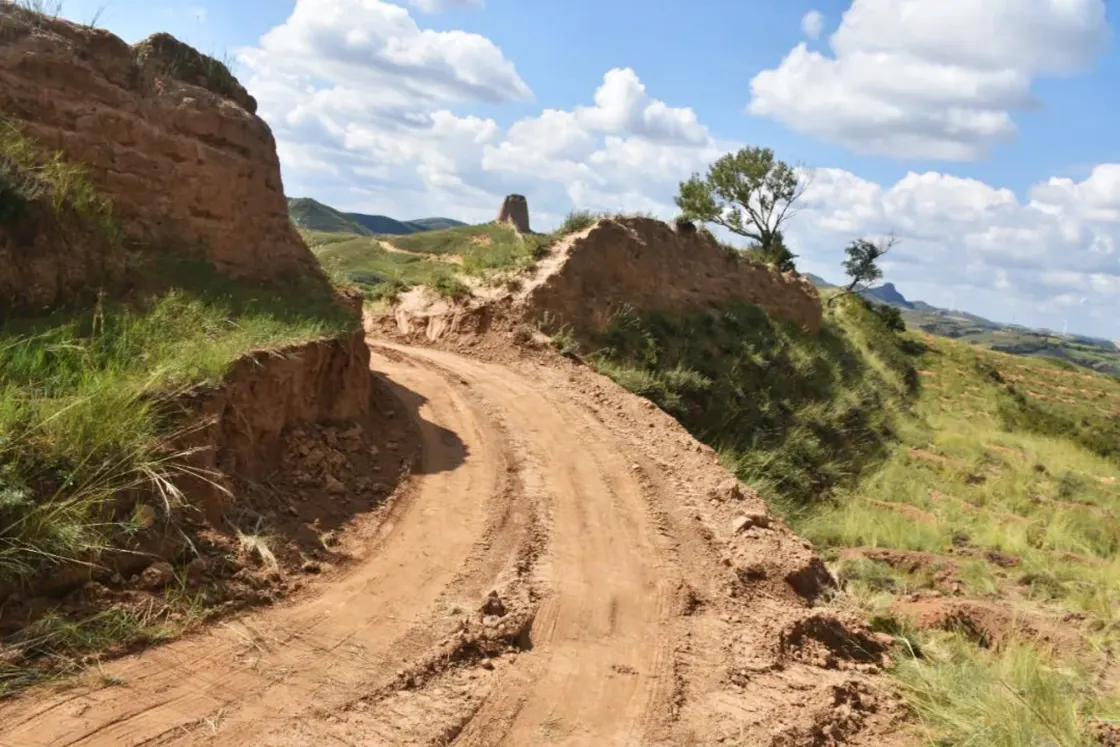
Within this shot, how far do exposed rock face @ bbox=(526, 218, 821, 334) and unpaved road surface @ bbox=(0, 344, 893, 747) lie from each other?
5178 millimetres

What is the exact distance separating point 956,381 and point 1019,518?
53.4ft

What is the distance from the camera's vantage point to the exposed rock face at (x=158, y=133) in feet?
23.8

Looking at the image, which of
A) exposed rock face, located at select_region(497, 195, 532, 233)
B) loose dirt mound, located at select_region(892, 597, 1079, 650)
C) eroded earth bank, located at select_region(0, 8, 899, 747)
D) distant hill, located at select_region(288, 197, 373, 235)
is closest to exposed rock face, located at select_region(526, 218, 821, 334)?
eroded earth bank, located at select_region(0, 8, 899, 747)

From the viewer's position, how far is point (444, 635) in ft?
16.6

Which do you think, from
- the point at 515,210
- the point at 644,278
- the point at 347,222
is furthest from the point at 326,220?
the point at 644,278

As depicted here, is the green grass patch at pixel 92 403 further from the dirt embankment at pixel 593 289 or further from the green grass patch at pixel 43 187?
the dirt embankment at pixel 593 289

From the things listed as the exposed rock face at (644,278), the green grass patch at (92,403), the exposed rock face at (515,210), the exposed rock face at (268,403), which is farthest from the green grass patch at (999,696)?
the exposed rock face at (515,210)

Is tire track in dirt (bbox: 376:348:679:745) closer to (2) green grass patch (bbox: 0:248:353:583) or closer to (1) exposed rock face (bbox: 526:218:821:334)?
(2) green grass patch (bbox: 0:248:353:583)

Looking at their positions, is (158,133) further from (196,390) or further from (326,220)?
(326,220)

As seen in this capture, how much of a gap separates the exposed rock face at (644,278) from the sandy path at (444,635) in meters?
5.29

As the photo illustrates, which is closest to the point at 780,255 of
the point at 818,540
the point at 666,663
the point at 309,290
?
the point at 818,540

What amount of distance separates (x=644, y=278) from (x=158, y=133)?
956 centimetres

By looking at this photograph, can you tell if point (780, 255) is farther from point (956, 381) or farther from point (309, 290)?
point (309, 290)

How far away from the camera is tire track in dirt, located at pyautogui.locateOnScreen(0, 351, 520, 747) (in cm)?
355
